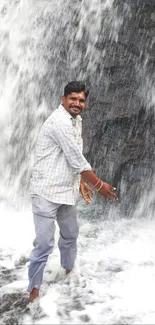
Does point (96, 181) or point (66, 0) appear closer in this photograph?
point (96, 181)

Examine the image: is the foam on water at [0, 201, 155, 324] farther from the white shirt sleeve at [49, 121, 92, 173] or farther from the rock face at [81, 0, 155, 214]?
the white shirt sleeve at [49, 121, 92, 173]

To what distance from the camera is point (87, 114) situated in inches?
321

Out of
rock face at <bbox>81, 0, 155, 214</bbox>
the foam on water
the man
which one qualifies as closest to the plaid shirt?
A: the man

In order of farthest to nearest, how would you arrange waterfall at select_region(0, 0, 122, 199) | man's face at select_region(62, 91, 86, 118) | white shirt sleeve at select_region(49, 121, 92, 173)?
waterfall at select_region(0, 0, 122, 199) < man's face at select_region(62, 91, 86, 118) < white shirt sleeve at select_region(49, 121, 92, 173)

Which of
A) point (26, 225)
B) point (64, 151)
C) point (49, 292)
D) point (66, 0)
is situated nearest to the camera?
point (64, 151)

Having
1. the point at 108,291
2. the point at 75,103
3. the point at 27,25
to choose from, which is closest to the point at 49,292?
the point at 108,291

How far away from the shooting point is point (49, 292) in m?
5.12

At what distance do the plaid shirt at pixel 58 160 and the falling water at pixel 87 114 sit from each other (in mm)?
1502

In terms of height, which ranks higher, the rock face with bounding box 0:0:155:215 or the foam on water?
the rock face with bounding box 0:0:155:215

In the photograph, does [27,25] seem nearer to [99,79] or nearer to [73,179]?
[99,79]

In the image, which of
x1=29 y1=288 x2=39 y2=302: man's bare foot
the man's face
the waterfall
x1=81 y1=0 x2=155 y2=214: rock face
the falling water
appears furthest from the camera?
the waterfall

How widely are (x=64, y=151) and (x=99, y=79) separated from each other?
3.81 meters

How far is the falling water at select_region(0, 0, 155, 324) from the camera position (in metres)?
6.48

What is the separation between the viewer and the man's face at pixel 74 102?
15.0 feet
